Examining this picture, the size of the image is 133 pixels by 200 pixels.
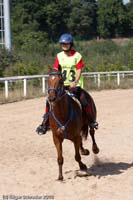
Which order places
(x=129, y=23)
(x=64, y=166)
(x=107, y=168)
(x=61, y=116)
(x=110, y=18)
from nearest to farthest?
(x=61, y=116) → (x=107, y=168) → (x=64, y=166) → (x=129, y=23) → (x=110, y=18)

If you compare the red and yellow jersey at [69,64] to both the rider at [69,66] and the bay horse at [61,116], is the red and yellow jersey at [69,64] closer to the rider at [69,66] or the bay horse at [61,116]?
the rider at [69,66]

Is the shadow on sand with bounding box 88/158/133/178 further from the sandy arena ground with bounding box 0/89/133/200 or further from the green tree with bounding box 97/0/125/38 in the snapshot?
the green tree with bounding box 97/0/125/38

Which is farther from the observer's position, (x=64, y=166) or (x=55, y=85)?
(x=64, y=166)

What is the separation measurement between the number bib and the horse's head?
2.08ft

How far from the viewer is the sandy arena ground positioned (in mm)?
8359

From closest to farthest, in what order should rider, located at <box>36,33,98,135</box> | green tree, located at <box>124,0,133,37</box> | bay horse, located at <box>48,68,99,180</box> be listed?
bay horse, located at <box>48,68,99,180</box>
rider, located at <box>36,33,98,135</box>
green tree, located at <box>124,0,133,37</box>

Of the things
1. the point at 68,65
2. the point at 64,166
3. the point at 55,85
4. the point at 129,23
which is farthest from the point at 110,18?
the point at 55,85

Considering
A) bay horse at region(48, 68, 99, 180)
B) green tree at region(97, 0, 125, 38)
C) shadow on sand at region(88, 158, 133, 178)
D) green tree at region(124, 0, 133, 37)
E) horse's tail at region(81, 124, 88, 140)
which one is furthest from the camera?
green tree at region(124, 0, 133, 37)

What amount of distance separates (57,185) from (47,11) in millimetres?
104108

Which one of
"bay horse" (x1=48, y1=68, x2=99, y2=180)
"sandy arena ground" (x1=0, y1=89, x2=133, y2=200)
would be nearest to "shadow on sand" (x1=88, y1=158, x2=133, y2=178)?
Result: "sandy arena ground" (x1=0, y1=89, x2=133, y2=200)

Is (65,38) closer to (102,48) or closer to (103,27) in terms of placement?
(102,48)

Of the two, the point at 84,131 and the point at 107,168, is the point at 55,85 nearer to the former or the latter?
the point at 84,131

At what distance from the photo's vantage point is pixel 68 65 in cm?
950

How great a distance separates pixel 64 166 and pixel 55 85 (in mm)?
2377
